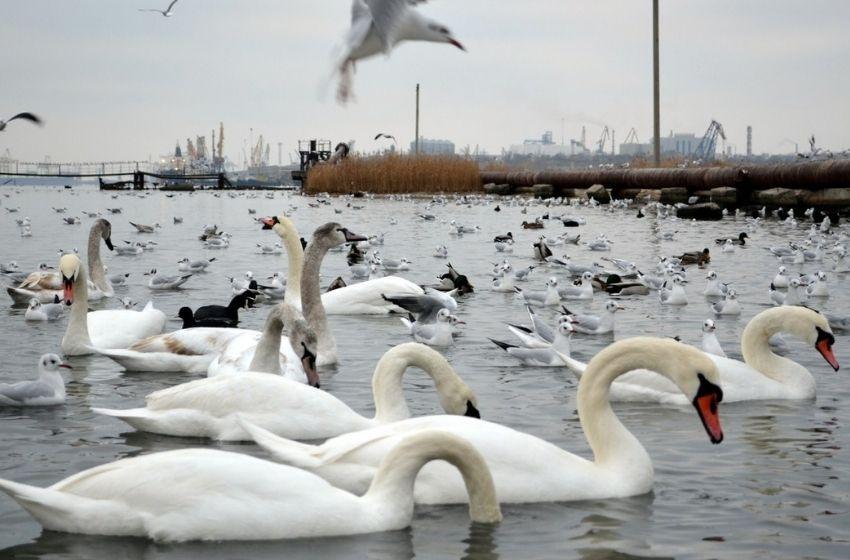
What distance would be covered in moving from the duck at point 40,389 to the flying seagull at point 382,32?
191 inches

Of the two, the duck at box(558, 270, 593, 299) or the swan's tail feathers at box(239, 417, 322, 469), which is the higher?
the swan's tail feathers at box(239, 417, 322, 469)

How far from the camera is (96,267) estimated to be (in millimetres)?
16062

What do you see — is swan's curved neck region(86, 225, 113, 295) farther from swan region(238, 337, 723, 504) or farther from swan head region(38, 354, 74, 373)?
swan region(238, 337, 723, 504)

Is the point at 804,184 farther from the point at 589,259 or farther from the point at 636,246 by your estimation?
the point at 589,259

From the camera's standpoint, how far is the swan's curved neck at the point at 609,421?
6.27 m

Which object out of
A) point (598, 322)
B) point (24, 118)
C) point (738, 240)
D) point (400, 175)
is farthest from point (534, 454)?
point (400, 175)

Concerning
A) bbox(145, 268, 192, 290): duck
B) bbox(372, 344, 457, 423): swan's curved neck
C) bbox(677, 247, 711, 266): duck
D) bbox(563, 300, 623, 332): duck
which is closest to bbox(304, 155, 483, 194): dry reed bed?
bbox(677, 247, 711, 266): duck

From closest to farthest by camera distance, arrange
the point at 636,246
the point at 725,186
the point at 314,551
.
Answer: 1. the point at 314,551
2. the point at 636,246
3. the point at 725,186

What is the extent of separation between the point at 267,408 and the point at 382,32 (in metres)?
3.76

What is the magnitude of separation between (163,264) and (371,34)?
1861cm

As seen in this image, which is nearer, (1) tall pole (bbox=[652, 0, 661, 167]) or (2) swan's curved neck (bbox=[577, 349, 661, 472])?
(2) swan's curved neck (bbox=[577, 349, 661, 472])

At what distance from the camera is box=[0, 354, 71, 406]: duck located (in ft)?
27.1

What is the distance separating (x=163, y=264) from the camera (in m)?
22.2

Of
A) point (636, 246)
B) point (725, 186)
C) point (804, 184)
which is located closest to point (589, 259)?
point (636, 246)
